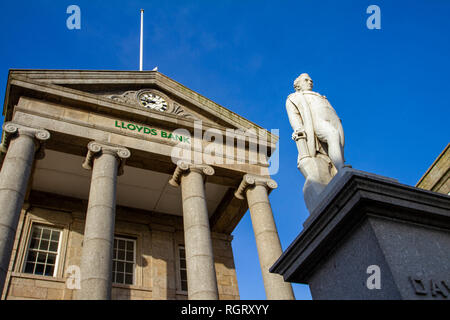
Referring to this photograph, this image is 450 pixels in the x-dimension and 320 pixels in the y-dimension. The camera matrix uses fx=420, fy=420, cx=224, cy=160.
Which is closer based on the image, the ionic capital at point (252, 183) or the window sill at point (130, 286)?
the window sill at point (130, 286)

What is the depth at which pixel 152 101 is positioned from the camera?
19.0m

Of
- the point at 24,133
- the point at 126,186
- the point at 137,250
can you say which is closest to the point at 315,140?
the point at 24,133

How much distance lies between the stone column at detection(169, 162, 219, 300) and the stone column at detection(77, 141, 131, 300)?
8.19ft

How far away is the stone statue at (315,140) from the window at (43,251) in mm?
13954

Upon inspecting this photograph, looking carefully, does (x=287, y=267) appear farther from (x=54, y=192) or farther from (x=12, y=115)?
(x=54, y=192)

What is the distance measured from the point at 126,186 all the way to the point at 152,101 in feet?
13.7

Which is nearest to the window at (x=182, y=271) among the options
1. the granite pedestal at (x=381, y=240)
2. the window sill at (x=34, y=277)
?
the window sill at (x=34, y=277)

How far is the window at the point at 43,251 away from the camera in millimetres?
17172

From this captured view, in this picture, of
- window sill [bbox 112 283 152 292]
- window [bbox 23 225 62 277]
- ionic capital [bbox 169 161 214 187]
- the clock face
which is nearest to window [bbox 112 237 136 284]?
window sill [bbox 112 283 152 292]

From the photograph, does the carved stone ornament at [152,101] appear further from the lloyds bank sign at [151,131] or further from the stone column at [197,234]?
the stone column at [197,234]

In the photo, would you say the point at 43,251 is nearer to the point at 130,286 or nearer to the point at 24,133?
the point at 130,286

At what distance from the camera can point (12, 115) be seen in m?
16.2

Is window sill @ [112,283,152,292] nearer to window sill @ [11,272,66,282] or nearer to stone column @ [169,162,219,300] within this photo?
window sill @ [11,272,66,282]
